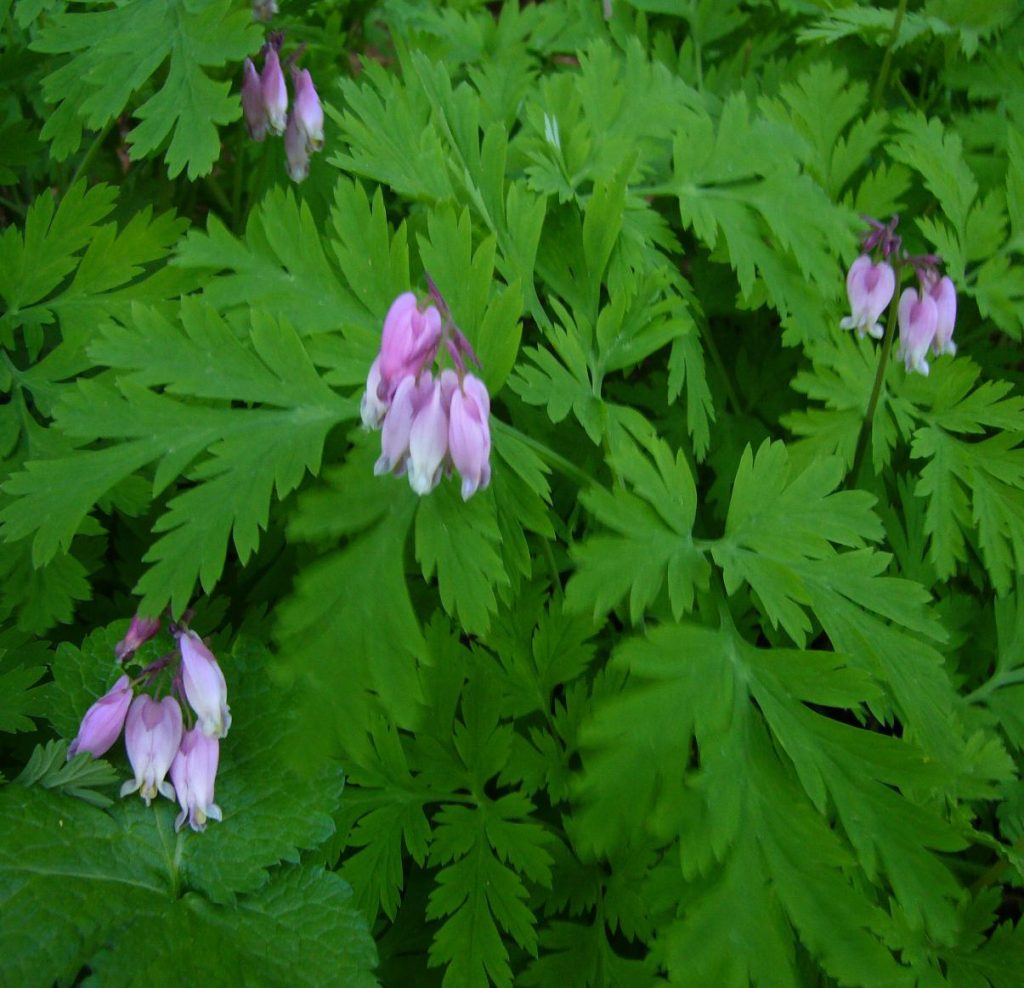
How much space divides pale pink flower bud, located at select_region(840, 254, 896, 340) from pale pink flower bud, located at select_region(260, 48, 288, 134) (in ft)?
4.62

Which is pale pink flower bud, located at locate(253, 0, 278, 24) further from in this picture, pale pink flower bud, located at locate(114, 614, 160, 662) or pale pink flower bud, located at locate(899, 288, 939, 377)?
pale pink flower bud, located at locate(899, 288, 939, 377)

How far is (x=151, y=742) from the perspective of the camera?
132cm

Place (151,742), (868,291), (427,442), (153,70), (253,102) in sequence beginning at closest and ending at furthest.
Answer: (427,442), (151,742), (153,70), (868,291), (253,102)

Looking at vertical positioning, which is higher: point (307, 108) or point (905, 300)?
point (307, 108)

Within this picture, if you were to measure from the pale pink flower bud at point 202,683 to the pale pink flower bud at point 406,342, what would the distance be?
0.55 metres

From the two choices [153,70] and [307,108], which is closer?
[153,70]

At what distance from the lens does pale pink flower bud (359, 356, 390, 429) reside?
3.91 feet

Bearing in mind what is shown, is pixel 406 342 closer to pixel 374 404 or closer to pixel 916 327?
pixel 374 404

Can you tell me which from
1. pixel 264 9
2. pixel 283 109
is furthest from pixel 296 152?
pixel 264 9

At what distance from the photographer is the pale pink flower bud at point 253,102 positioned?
1.97 meters

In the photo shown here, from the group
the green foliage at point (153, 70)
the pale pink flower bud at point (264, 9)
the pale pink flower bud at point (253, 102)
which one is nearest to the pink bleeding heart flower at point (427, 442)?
the green foliage at point (153, 70)

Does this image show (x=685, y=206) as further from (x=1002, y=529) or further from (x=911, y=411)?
(x=1002, y=529)

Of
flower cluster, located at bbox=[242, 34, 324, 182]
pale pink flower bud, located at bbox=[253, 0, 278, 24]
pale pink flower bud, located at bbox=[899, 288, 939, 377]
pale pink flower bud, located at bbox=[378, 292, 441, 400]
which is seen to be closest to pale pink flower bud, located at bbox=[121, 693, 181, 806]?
pale pink flower bud, located at bbox=[378, 292, 441, 400]

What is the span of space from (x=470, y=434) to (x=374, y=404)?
6.7 inches
